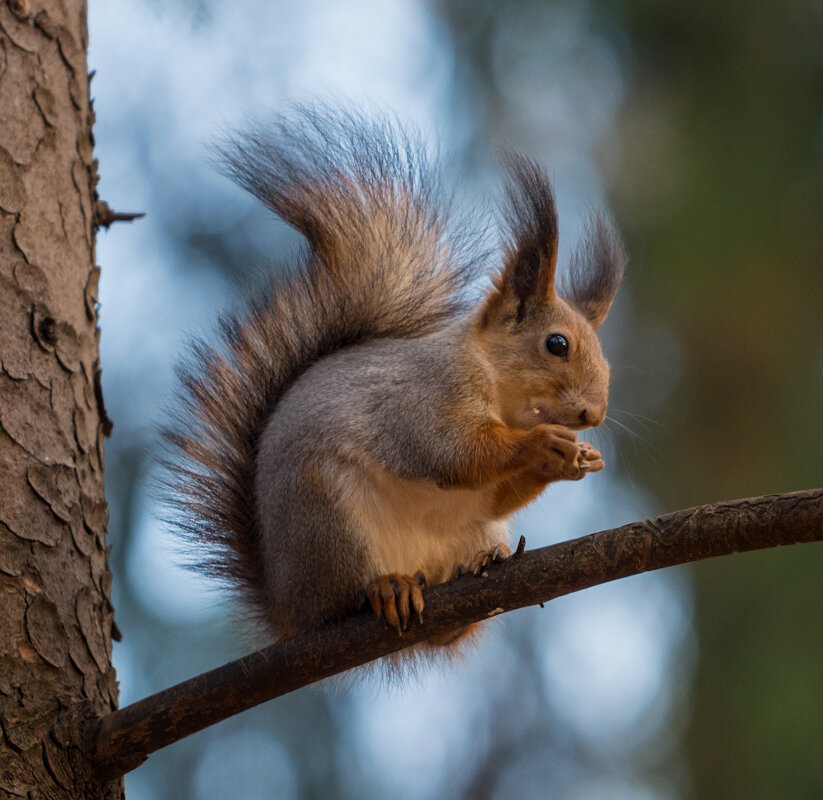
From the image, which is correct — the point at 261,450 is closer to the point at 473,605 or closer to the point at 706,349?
the point at 473,605

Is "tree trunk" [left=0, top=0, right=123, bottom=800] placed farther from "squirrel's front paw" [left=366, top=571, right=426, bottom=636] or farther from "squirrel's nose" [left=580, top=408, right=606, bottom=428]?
"squirrel's nose" [left=580, top=408, right=606, bottom=428]

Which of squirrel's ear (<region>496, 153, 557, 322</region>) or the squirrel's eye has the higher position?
squirrel's ear (<region>496, 153, 557, 322</region>)

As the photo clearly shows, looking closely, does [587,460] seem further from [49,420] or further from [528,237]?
[49,420]

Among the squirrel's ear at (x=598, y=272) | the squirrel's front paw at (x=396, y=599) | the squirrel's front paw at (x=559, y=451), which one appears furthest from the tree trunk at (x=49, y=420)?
the squirrel's ear at (x=598, y=272)

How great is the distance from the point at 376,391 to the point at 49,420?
1.74 ft

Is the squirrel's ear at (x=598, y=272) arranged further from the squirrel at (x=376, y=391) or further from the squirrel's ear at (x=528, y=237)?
the squirrel's ear at (x=528, y=237)

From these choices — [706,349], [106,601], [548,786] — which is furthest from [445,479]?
[706,349]

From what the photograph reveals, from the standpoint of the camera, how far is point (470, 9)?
Result: 3.54m

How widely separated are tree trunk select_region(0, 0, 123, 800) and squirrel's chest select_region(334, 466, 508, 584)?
1.28ft

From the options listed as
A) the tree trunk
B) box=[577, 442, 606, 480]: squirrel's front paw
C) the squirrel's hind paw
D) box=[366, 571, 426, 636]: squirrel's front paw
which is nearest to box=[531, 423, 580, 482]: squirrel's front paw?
box=[577, 442, 606, 480]: squirrel's front paw

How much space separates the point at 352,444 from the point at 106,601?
43 cm

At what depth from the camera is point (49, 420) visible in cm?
142

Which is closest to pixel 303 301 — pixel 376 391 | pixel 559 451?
pixel 376 391

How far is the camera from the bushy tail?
1.73 m
